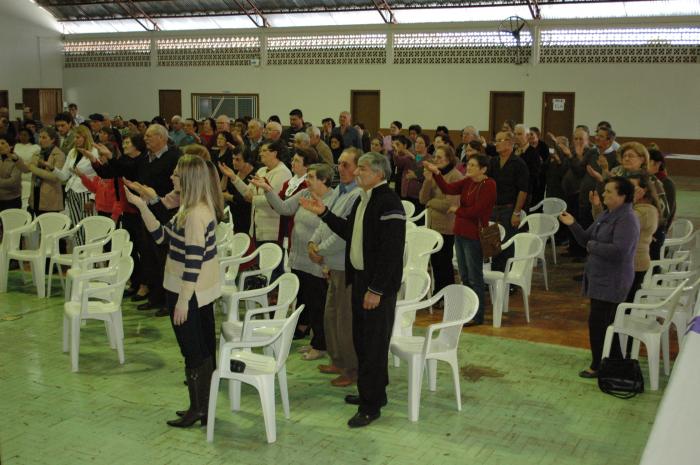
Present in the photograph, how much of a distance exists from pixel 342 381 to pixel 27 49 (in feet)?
72.9

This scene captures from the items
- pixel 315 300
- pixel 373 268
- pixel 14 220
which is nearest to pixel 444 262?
pixel 315 300

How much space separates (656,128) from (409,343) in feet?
46.2

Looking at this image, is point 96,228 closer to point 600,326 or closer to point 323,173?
point 323,173

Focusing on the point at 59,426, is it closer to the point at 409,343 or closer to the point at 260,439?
the point at 260,439

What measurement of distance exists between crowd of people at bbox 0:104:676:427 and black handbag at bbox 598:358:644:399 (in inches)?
12.8

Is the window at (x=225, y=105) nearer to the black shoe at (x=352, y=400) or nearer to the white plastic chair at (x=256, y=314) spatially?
the white plastic chair at (x=256, y=314)

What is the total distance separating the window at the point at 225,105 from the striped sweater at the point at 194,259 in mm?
17959

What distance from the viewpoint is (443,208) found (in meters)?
6.82

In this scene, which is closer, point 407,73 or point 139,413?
point 139,413

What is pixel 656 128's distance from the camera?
1689 centimetres

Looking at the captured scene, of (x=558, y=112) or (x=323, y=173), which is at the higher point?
(x=558, y=112)

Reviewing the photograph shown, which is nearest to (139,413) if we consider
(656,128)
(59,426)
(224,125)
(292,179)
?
(59,426)

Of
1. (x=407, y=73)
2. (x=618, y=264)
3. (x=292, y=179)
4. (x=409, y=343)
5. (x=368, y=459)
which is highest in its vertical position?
(x=407, y=73)

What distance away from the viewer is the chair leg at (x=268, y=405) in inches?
163
